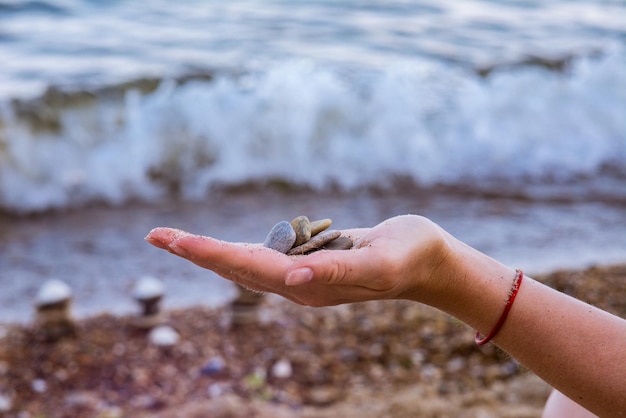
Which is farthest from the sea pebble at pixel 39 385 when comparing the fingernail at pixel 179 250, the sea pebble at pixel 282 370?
the fingernail at pixel 179 250

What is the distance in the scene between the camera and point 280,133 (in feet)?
23.5

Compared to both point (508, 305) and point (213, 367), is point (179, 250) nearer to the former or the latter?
point (508, 305)

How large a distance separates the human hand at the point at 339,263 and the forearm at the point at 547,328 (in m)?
0.08

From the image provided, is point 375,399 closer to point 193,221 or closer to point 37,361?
point 37,361

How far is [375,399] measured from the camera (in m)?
3.27

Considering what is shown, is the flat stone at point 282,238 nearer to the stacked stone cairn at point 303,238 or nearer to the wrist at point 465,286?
the stacked stone cairn at point 303,238

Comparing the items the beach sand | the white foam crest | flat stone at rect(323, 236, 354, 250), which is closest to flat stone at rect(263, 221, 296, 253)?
flat stone at rect(323, 236, 354, 250)

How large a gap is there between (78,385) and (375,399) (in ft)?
4.72

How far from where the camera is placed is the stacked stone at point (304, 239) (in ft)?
5.59

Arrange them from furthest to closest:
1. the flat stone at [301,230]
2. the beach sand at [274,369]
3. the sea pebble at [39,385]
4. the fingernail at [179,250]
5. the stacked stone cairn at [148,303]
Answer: the stacked stone cairn at [148,303], the sea pebble at [39,385], the beach sand at [274,369], the flat stone at [301,230], the fingernail at [179,250]

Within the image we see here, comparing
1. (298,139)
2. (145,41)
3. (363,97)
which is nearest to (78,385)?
(298,139)

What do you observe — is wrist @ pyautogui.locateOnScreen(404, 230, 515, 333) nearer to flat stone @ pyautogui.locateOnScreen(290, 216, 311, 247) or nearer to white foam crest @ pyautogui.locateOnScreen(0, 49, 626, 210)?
flat stone @ pyautogui.locateOnScreen(290, 216, 311, 247)

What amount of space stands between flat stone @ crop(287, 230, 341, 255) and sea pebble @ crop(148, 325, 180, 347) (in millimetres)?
2296

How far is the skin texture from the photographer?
1397 mm
